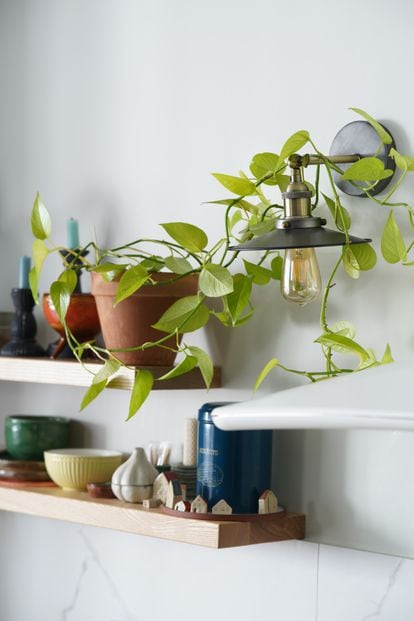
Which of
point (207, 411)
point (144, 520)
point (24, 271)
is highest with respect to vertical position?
point (24, 271)

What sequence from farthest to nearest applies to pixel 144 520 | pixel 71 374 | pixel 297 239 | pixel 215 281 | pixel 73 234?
pixel 73 234 < pixel 71 374 < pixel 144 520 < pixel 215 281 < pixel 297 239

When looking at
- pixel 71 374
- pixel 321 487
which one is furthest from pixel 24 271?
pixel 321 487

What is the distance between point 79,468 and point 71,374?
18 cm

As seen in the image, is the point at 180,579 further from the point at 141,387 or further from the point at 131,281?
the point at 131,281

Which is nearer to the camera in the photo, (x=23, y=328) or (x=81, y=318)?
(x=81, y=318)

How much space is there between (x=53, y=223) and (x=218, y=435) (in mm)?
691

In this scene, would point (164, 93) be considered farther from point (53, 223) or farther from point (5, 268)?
point (5, 268)

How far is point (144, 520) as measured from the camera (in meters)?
1.59

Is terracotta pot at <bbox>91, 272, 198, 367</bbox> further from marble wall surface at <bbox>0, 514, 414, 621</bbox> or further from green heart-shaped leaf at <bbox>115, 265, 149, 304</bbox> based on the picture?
marble wall surface at <bbox>0, 514, 414, 621</bbox>

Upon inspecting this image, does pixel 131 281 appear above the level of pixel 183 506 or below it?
above

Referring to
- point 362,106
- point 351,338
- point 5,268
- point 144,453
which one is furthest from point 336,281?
point 5,268

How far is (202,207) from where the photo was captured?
5.80ft

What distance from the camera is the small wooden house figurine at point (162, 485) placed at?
5.30 feet

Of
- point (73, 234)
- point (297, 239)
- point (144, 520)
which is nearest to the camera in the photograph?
point (297, 239)
